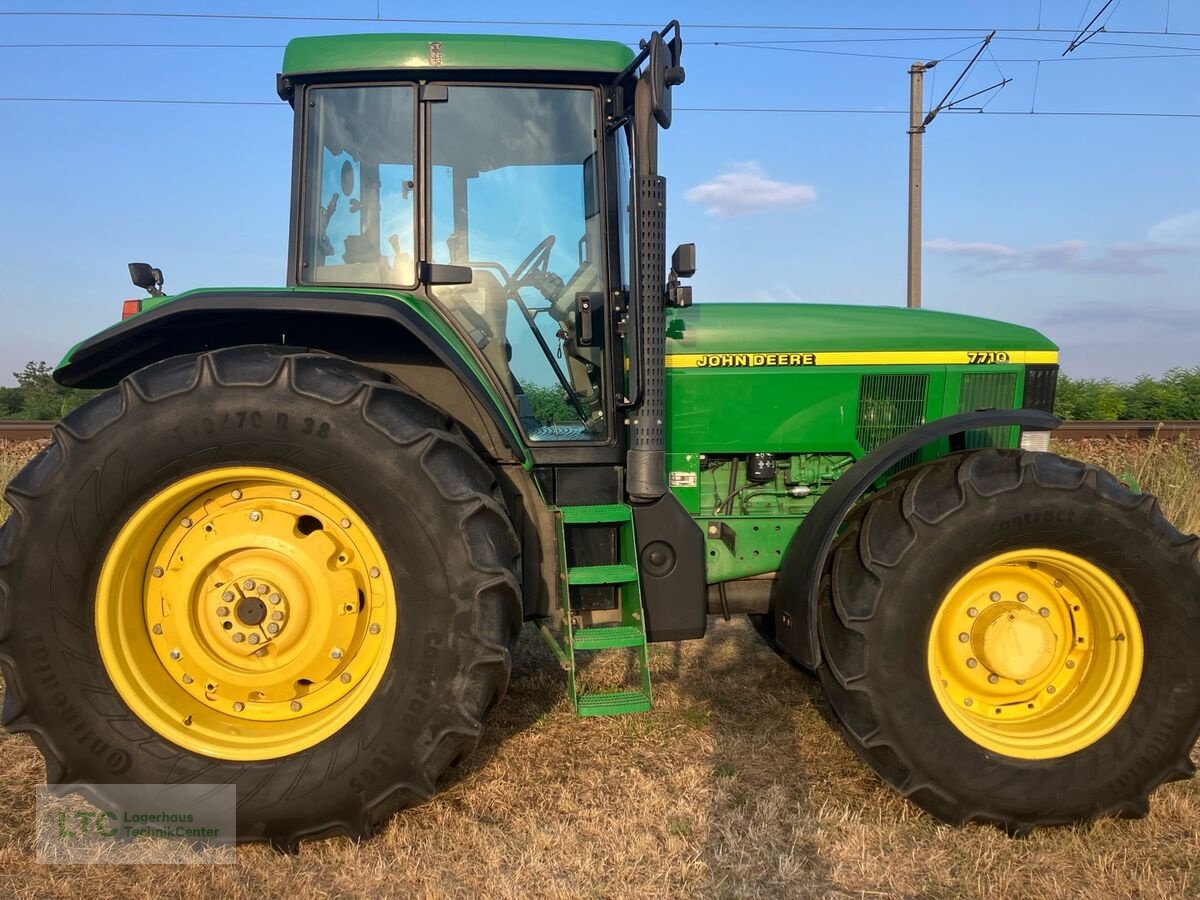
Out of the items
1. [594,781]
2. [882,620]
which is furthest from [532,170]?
[594,781]

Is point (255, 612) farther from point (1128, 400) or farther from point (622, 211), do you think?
point (1128, 400)

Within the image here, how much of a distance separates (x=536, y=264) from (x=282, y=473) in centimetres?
114

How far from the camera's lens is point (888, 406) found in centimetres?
328

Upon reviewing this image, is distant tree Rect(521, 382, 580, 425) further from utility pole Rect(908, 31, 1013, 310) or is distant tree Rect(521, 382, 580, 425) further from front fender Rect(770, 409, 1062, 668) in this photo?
utility pole Rect(908, 31, 1013, 310)

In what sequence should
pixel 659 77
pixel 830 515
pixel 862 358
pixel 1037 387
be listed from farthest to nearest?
pixel 1037 387
pixel 862 358
pixel 830 515
pixel 659 77

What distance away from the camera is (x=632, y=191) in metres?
2.68

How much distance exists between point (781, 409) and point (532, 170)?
1335mm

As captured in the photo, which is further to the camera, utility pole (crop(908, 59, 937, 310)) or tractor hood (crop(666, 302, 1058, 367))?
utility pole (crop(908, 59, 937, 310))

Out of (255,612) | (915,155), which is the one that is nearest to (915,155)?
(915,155)

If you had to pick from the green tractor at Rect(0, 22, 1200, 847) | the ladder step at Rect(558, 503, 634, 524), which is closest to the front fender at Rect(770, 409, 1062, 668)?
the green tractor at Rect(0, 22, 1200, 847)

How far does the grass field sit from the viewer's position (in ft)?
7.14

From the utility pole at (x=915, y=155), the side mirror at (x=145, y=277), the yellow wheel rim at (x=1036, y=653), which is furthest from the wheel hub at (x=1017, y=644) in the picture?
the utility pole at (x=915, y=155)

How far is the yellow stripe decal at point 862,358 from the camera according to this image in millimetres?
3168

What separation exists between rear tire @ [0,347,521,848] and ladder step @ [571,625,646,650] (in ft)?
1.03
